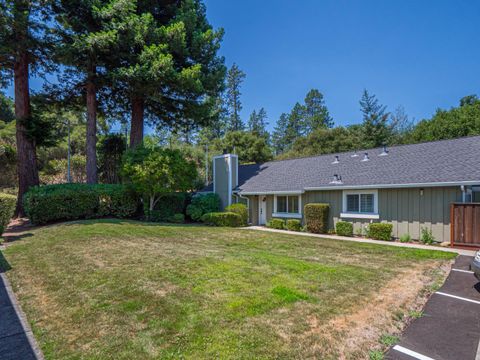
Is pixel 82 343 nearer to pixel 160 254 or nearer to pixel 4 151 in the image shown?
pixel 160 254

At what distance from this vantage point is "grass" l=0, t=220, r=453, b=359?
11.3 ft

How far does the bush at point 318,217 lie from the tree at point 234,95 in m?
33.5

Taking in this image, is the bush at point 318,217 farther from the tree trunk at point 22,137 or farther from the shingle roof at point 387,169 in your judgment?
the tree trunk at point 22,137

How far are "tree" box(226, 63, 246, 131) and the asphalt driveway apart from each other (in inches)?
1648

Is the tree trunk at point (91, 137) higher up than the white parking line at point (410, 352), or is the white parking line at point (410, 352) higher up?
the tree trunk at point (91, 137)

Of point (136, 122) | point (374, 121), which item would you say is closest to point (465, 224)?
point (136, 122)

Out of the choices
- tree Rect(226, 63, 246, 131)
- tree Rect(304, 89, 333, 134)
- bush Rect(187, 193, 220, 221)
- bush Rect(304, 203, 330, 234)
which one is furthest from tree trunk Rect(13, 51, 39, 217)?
tree Rect(304, 89, 333, 134)

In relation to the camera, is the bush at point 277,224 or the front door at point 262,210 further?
the front door at point 262,210

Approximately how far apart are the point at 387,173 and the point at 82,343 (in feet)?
43.1

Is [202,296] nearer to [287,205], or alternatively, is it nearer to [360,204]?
[360,204]

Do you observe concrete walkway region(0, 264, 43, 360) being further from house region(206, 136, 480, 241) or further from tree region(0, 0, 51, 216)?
tree region(0, 0, 51, 216)

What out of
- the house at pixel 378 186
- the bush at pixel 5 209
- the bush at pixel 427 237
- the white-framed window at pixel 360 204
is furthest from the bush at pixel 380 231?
the bush at pixel 5 209

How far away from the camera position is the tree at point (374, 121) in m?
37.8

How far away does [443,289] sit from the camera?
5723 mm
